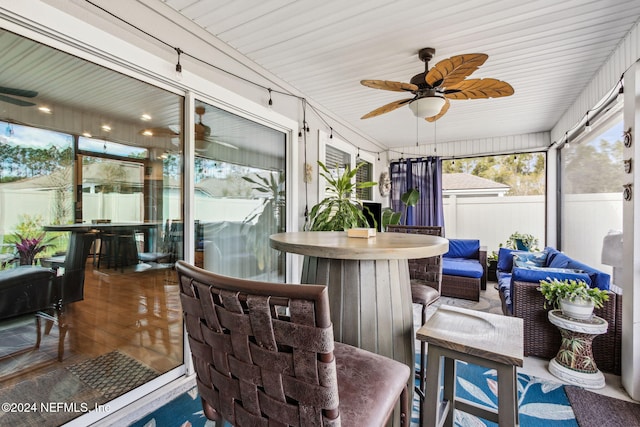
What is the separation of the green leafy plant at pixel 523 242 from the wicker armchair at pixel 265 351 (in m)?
4.87

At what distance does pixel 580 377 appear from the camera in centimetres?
208

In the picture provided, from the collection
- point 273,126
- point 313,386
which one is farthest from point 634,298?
point 273,126

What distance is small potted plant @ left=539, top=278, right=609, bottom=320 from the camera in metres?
2.10

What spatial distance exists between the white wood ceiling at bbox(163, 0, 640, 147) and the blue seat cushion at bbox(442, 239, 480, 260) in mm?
2244

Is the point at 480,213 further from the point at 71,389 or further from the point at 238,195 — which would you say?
the point at 71,389

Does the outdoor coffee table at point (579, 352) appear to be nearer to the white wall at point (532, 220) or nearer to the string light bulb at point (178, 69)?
the white wall at point (532, 220)

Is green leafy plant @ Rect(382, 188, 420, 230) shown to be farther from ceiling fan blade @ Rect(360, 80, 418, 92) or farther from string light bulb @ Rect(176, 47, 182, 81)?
string light bulb @ Rect(176, 47, 182, 81)

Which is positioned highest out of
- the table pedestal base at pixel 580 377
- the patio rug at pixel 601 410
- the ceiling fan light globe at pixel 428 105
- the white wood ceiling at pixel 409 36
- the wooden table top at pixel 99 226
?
the white wood ceiling at pixel 409 36

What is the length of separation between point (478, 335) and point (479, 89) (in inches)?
69.8

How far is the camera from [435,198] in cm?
543

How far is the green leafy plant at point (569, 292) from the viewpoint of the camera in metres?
2.12

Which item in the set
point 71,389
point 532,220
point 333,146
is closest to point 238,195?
point 71,389

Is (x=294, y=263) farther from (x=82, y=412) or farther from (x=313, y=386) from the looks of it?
(x=313, y=386)

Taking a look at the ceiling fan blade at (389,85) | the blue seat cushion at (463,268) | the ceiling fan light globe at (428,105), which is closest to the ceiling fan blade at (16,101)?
the ceiling fan blade at (389,85)
